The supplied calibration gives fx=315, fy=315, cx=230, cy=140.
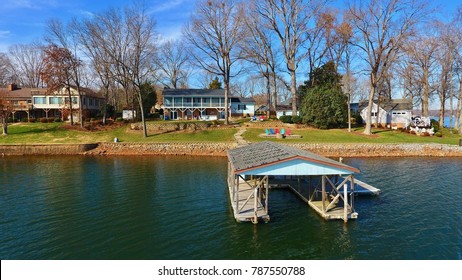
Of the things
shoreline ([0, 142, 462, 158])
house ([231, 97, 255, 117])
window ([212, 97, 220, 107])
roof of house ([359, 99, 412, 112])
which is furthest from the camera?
house ([231, 97, 255, 117])

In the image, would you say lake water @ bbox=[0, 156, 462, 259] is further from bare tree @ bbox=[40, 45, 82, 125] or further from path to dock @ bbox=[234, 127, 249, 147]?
bare tree @ bbox=[40, 45, 82, 125]

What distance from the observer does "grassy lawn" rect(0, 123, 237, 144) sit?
44312 mm

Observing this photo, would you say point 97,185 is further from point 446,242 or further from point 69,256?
point 446,242

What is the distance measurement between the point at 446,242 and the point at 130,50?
49.2 meters

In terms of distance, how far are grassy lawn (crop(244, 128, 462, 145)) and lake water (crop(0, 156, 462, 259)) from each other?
16.0 metres

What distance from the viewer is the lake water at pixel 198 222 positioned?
13.0m

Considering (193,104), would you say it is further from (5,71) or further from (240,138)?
(5,71)

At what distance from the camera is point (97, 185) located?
24.0 metres

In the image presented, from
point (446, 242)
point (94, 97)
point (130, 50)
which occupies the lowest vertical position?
point (446, 242)

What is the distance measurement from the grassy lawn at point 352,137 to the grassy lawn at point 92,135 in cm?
541

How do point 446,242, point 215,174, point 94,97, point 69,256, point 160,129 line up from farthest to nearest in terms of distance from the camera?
point 94,97 → point 160,129 → point 215,174 → point 446,242 → point 69,256

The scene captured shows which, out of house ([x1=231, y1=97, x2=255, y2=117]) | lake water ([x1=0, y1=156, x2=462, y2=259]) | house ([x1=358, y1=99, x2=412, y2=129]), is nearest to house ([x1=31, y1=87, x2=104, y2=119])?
house ([x1=231, y1=97, x2=255, y2=117])

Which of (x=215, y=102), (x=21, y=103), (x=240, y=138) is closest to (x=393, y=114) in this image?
(x=240, y=138)

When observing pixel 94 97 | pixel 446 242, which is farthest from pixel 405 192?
pixel 94 97
